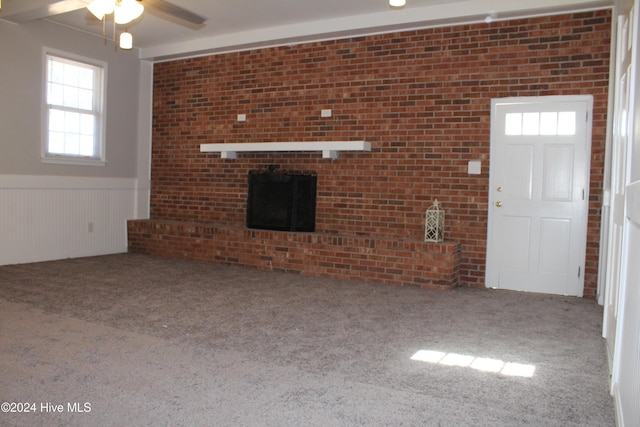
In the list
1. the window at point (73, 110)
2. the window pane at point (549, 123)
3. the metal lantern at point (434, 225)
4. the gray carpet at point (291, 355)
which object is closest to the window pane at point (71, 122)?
the window at point (73, 110)

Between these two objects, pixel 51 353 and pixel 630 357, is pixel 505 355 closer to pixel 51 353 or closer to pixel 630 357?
pixel 630 357

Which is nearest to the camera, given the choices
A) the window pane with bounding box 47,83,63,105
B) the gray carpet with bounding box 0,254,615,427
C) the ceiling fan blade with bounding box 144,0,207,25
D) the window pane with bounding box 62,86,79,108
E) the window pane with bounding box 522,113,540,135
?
the gray carpet with bounding box 0,254,615,427

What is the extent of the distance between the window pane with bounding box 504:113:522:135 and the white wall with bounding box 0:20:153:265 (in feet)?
15.8

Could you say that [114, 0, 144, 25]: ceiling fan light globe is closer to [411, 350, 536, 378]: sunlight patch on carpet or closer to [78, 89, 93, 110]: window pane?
[411, 350, 536, 378]: sunlight patch on carpet

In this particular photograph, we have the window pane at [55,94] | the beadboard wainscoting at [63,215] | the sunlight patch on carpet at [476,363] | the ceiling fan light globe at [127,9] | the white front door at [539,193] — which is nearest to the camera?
the sunlight patch on carpet at [476,363]

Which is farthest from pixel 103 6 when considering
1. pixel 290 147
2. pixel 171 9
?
pixel 290 147

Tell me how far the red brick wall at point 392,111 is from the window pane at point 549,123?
24 centimetres

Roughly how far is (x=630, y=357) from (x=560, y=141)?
3576 mm

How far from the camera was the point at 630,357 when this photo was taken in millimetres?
1945

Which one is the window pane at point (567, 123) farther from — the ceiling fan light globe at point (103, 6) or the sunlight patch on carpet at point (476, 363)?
the ceiling fan light globe at point (103, 6)

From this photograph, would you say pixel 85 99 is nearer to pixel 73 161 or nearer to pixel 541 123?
pixel 73 161

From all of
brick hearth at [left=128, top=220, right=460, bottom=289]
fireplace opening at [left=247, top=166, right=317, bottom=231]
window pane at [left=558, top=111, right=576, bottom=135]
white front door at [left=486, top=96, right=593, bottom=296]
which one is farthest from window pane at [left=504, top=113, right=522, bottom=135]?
fireplace opening at [left=247, top=166, right=317, bottom=231]

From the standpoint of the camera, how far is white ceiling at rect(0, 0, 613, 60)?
5.11 m

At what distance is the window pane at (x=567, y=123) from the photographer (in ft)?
16.6
